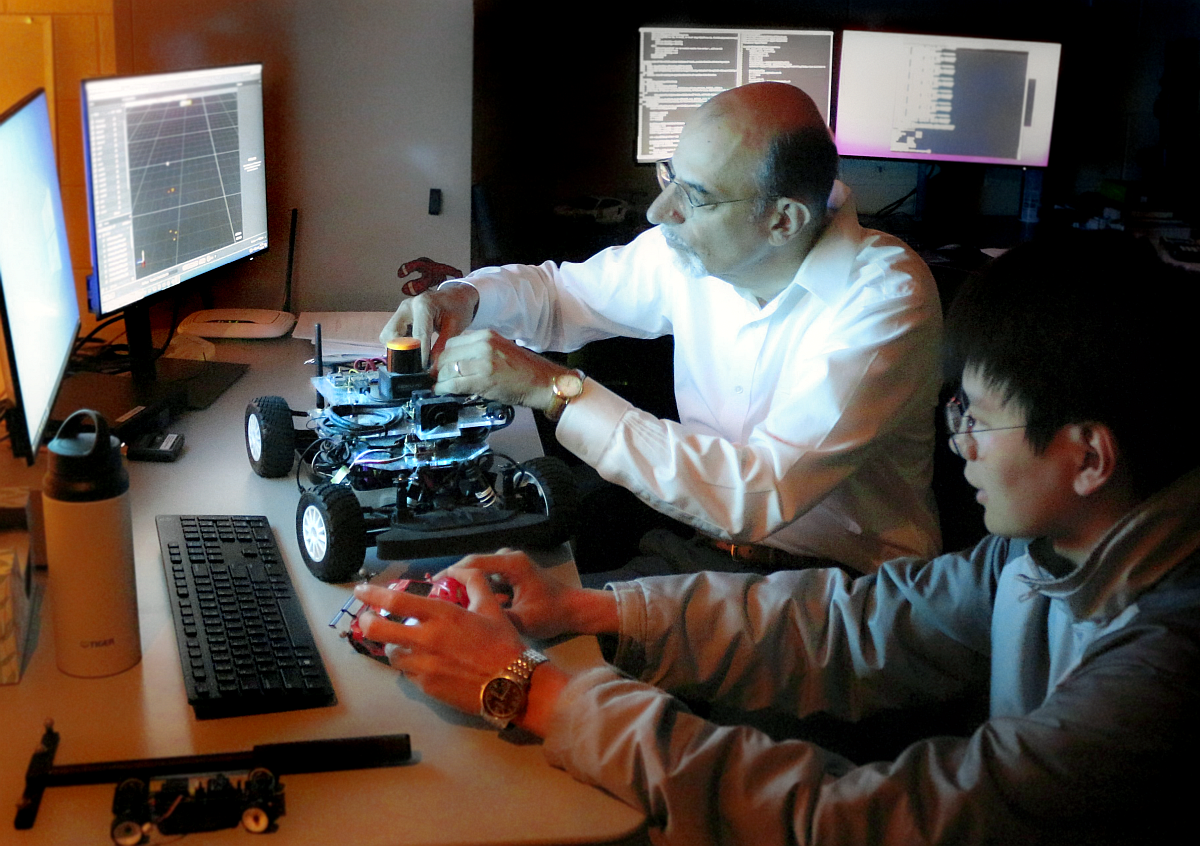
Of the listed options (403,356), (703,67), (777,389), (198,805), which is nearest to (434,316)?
(403,356)

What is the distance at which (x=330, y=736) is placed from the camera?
0.92 metres

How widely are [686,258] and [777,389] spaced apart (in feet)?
0.83

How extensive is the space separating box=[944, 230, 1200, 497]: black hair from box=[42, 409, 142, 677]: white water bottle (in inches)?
30.9

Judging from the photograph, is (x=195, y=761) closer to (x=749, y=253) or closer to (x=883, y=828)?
(x=883, y=828)

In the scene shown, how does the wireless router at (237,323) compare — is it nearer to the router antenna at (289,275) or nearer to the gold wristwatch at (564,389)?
the router antenna at (289,275)

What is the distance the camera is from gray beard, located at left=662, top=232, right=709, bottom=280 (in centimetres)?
167

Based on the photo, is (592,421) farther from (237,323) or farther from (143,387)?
(237,323)

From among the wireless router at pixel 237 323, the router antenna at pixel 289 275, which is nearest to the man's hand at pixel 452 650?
the wireless router at pixel 237 323

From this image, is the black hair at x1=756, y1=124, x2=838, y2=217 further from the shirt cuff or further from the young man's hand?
the young man's hand

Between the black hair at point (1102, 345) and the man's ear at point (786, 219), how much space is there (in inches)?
24.4

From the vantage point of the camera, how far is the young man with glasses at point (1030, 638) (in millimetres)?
810

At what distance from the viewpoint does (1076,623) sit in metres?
0.95

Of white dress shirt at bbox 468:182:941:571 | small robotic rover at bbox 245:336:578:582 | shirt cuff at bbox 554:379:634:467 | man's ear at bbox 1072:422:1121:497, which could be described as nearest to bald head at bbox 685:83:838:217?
white dress shirt at bbox 468:182:941:571

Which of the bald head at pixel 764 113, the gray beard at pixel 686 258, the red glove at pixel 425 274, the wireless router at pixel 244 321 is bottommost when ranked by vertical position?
the wireless router at pixel 244 321
